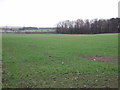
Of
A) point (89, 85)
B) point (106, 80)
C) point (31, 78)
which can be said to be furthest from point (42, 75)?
point (106, 80)

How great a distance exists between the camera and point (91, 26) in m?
119

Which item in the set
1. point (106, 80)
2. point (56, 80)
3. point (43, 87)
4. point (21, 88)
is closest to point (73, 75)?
point (56, 80)

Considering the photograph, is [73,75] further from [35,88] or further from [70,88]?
[35,88]

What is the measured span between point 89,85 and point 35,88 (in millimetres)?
2327

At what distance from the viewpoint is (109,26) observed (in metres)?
111

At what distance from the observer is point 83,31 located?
118 metres

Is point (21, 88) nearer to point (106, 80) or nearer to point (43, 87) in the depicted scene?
point (43, 87)

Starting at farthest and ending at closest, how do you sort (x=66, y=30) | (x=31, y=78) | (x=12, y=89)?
(x=66, y=30) < (x=31, y=78) < (x=12, y=89)

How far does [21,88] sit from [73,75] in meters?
3.00

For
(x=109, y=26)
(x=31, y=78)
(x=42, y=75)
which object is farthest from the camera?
(x=109, y=26)

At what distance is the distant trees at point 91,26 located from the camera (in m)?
108

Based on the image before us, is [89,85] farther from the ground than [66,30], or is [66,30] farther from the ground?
[66,30]

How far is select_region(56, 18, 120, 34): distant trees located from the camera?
4267 inches

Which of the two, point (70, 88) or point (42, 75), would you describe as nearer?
point (70, 88)
